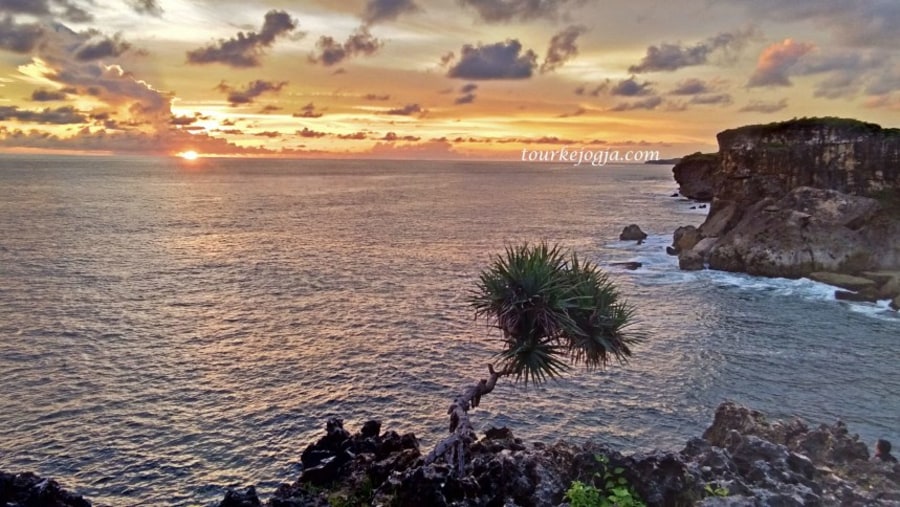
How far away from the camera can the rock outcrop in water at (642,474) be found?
64.0ft

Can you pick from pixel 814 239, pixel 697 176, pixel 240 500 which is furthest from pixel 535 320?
pixel 697 176

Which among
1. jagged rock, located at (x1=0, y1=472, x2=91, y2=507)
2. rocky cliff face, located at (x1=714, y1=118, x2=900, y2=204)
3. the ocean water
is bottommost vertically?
the ocean water

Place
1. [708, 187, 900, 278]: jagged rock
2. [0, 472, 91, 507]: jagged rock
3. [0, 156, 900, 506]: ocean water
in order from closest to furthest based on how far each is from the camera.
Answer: [0, 472, 91, 507]: jagged rock
[0, 156, 900, 506]: ocean water
[708, 187, 900, 278]: jagged rock

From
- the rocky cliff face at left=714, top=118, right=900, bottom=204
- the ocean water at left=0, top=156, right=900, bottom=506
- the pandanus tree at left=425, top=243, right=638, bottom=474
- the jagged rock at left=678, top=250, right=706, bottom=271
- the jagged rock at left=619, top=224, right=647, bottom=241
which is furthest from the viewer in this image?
the jagged rock at left=619, top=224, right=647, bottom=241

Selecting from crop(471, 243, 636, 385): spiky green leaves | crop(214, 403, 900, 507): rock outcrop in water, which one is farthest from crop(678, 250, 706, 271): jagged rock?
crop(471, 243, 636, 385): spiky green leaves

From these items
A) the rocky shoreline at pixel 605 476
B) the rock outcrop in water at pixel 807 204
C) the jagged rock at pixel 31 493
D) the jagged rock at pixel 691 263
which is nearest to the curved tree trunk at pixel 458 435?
the rocky shoreline at pixel 605 476

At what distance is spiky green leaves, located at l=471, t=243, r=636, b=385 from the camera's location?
19797mm

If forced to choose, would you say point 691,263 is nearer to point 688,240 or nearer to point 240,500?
point 688,240

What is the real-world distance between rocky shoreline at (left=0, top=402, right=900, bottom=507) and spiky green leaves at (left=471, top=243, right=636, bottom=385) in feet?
12.5

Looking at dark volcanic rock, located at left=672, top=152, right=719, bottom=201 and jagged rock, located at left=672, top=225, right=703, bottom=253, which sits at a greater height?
dark volcanic rock, located at left=672, top=152, right=719, bottom=201

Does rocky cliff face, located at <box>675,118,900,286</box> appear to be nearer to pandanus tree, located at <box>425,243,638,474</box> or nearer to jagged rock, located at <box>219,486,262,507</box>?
pandanus tree, located at <box>425,243,638,474</box>

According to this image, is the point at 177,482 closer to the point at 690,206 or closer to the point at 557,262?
the point at 557,262

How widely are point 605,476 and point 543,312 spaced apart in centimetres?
603

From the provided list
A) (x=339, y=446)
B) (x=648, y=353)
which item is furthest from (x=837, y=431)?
(x=339, y=446)
